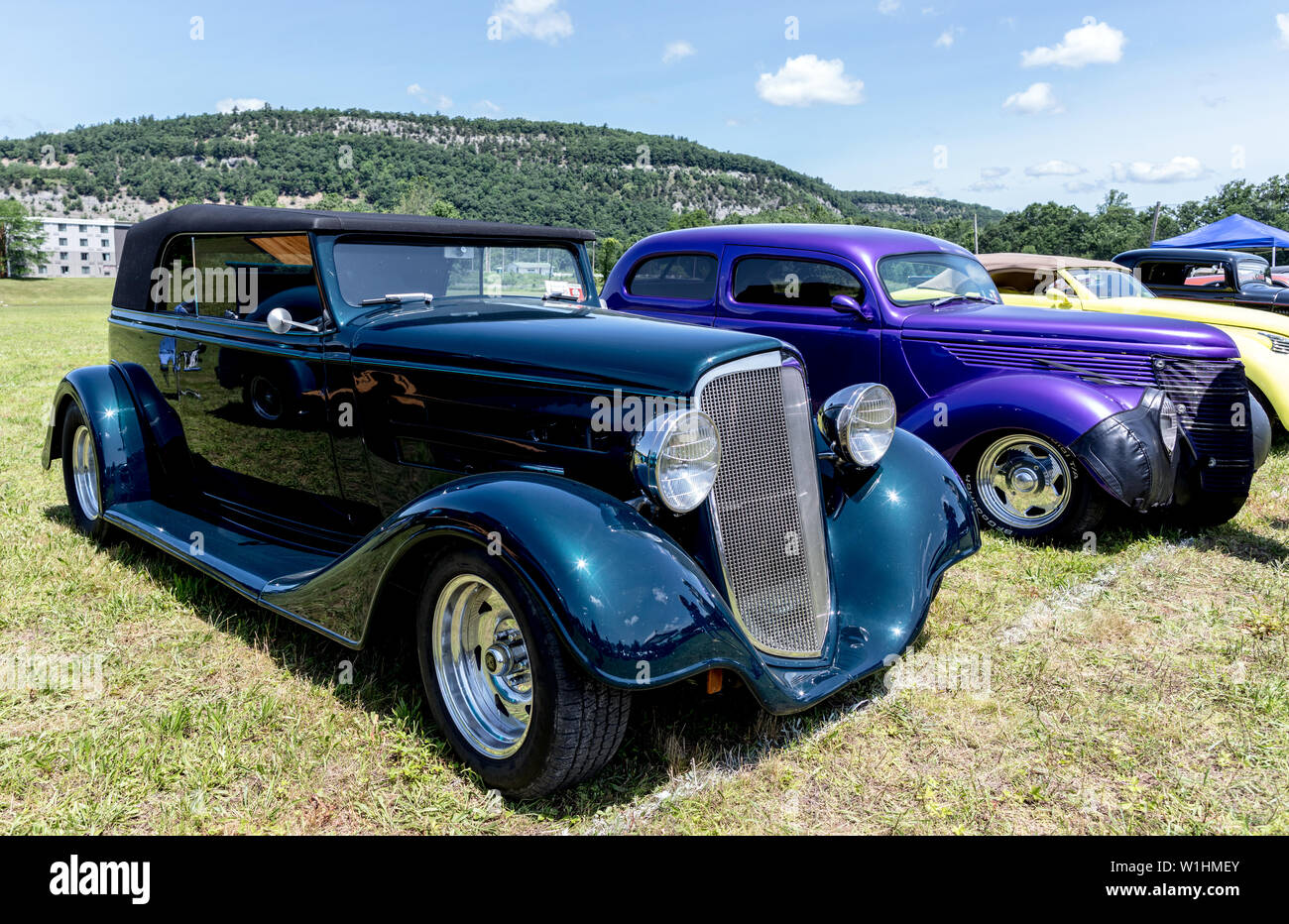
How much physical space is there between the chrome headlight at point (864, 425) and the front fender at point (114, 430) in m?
3.59

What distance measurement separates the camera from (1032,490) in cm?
514

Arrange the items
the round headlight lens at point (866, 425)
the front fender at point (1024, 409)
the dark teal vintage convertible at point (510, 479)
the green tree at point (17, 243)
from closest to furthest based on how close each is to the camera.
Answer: the dark teal vintage convertible at point (510, 479), the round headlight lens at point (866, 425), the front fender at point (1024, 409), the green tree at point (17, 243)

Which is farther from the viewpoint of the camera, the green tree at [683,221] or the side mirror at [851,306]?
the green tree at [683,221]

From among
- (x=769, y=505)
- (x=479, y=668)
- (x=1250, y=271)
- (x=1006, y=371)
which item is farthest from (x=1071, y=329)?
(x=1250, y=271)

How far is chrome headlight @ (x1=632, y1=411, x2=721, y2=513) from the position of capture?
8.46ft

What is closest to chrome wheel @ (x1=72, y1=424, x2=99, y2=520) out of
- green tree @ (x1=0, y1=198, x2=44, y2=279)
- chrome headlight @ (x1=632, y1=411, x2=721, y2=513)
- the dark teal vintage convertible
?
the dark teal vintage convertible

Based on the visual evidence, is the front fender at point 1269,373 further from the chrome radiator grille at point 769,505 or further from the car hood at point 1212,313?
the chrome radiator grille at point 769,505

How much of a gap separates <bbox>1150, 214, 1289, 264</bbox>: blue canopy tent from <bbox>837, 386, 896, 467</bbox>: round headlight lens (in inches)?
687

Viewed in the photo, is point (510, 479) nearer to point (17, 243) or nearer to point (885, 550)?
point (885, 550)

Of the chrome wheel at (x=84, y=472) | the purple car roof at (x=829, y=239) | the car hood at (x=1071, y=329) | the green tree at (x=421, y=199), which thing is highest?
the green tree at (x=421, y=199)

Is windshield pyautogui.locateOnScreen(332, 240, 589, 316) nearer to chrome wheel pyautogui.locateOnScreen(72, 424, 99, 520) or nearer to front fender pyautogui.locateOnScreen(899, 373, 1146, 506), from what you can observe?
chrome wheel pyautogui.locateOnScreen(72, 424, 99, 520)

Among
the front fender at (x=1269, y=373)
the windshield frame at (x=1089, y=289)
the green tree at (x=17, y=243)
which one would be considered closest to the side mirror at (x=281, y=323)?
the front fender at (x=1269, y=373)

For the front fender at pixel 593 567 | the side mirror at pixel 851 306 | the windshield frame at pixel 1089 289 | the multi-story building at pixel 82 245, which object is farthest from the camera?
the multi-story building at pixel 82 245

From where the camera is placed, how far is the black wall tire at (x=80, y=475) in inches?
185
